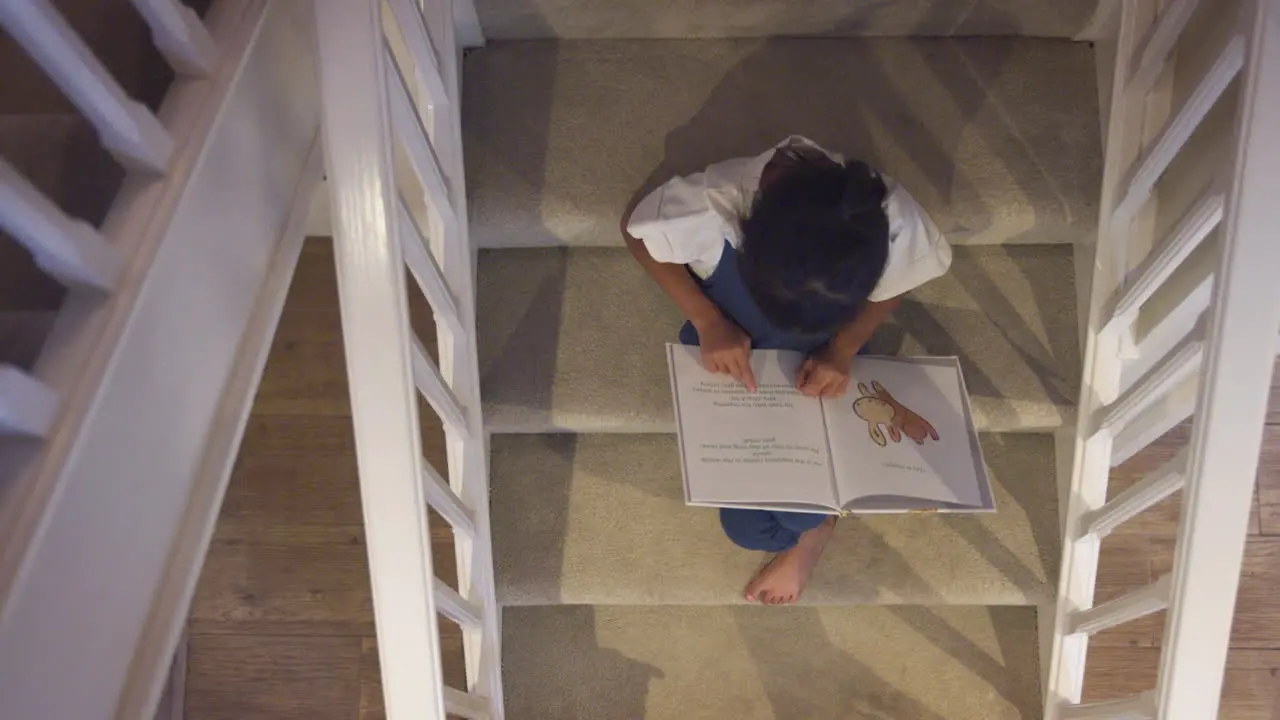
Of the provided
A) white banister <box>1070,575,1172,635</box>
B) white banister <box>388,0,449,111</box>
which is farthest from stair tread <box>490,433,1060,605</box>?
white banister <box>388,0,449,111</box>

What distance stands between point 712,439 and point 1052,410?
52 cm

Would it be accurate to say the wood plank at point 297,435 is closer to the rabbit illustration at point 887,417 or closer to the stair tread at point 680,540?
the stair tread at point 680,540

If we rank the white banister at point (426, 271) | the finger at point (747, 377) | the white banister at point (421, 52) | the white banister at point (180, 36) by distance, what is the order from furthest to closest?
the finger at point (747, 377) → the white banister at point (421, 52) → the white banister at point (426, 271) → the white banister at point (180, 36)

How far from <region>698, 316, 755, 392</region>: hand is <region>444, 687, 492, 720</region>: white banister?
514 millimetres

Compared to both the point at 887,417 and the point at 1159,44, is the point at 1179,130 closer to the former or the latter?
the point at 1159,44

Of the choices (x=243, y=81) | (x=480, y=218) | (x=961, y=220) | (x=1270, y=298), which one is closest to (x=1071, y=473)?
(x=961, y=220)

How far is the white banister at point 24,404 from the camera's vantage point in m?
0.64

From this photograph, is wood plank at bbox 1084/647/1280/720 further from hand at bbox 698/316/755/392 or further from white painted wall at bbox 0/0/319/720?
white painted wall at bbox 0/0/319/720

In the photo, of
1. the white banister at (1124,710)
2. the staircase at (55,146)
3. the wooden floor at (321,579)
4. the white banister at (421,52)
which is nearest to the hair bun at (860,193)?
the white banister at (421,52)

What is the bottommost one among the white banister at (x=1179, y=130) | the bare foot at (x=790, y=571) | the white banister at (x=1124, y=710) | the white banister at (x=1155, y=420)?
the white banister at (x=1124, y=710)

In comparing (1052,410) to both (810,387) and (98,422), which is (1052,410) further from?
(98,422)

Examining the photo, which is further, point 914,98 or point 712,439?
point 914,98

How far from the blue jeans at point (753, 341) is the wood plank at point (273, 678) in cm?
72

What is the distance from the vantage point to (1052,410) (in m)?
1.37
